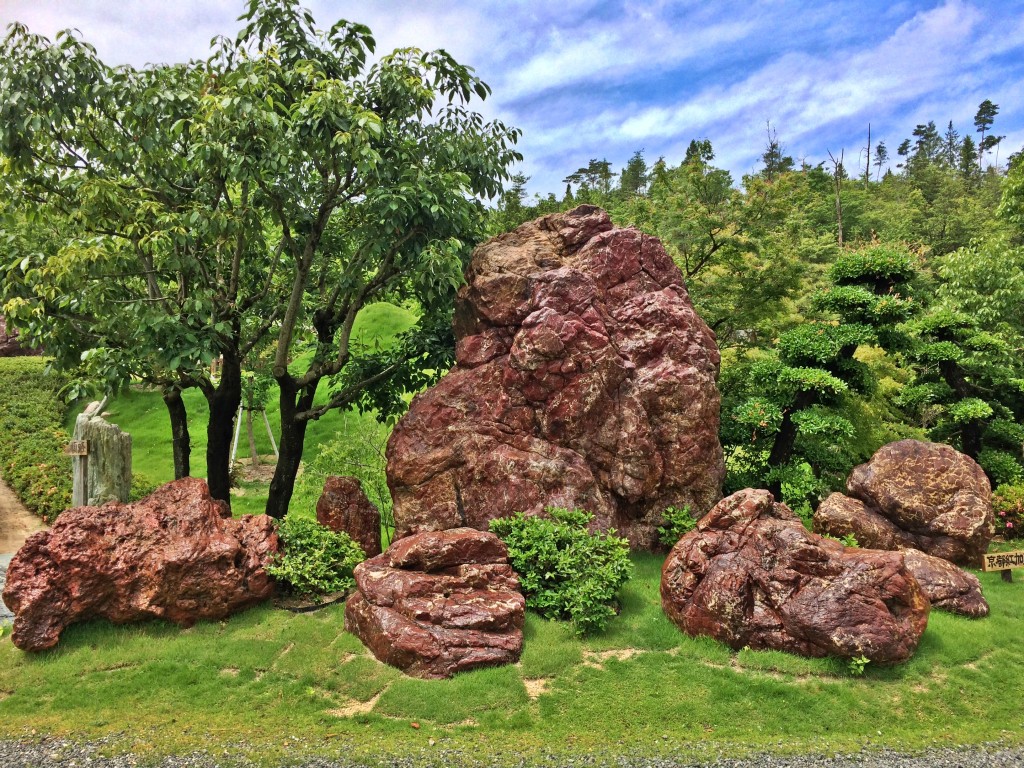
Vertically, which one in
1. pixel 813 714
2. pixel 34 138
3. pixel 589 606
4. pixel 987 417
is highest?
pixel 34 138

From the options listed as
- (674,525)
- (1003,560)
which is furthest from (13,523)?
(1003,560)

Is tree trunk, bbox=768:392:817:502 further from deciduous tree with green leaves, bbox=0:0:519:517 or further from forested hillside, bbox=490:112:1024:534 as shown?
deciduous tree with green leaves, bbox=0:0:519:517

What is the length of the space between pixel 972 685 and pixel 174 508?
40.9 feet

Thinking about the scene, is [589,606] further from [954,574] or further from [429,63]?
[429,63]

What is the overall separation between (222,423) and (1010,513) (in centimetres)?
1809

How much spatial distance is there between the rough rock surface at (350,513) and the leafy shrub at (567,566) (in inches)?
109

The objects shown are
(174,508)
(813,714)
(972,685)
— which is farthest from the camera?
(174,508)

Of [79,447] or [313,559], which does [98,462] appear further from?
[313,559]

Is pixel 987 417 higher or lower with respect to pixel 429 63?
lower

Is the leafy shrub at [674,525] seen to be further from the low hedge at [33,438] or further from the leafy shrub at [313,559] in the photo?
the low hedge at [33,438]

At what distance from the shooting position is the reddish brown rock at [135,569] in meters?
9.40

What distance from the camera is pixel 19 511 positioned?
19672 mm

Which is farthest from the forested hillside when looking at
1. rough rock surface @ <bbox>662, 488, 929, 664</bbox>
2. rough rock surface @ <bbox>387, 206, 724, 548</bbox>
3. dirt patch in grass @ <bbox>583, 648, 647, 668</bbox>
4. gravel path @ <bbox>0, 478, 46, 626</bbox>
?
gravel path @ <bbox>0, 478, 46, 626</bbox>

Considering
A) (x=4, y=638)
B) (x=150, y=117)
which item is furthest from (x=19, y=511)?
(x=150, y=117)
